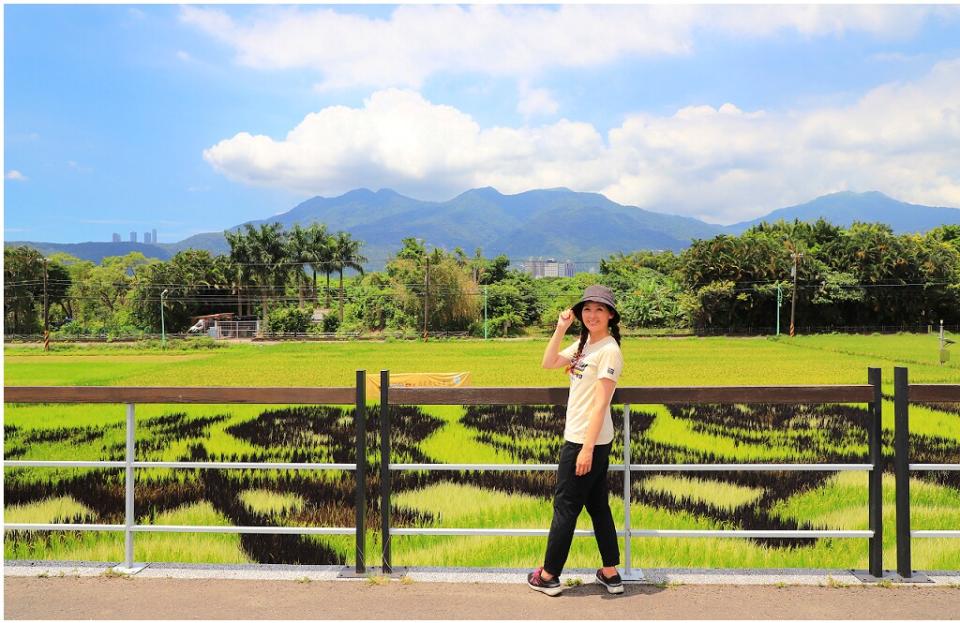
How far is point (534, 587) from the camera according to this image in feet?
9.57

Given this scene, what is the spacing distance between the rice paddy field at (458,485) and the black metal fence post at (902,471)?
880mm

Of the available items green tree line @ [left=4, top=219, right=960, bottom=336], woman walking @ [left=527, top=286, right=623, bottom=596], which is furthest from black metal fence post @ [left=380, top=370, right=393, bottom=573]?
green tree line @ [left=4, top=219, right=960, bottom=336]

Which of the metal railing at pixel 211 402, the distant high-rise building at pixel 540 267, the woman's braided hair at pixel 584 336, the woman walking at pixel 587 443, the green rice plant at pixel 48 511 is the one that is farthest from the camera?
the distant high-rise building at pixel 540 267

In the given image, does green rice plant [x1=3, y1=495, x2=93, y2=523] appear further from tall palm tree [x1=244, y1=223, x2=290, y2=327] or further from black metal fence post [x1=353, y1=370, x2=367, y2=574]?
tall palm tree [x1=244, y1=223, x2=290, y2=327]

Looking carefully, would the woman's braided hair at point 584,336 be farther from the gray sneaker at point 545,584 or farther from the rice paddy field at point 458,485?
the rice paddy field at point 458,485

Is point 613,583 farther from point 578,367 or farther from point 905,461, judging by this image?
point 905,461

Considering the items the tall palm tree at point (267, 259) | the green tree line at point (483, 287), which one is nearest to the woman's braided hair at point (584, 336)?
the green tree line at point (483, 287)

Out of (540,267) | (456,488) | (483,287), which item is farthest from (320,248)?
(456,488)

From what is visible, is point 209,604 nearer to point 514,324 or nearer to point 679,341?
point 679,341

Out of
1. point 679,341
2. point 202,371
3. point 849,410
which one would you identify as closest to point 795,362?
point 679,341

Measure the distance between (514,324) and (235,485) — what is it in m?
36.6

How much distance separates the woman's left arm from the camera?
109 inches

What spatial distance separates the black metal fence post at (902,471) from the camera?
306 cm

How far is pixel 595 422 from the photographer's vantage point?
2.78 metres
